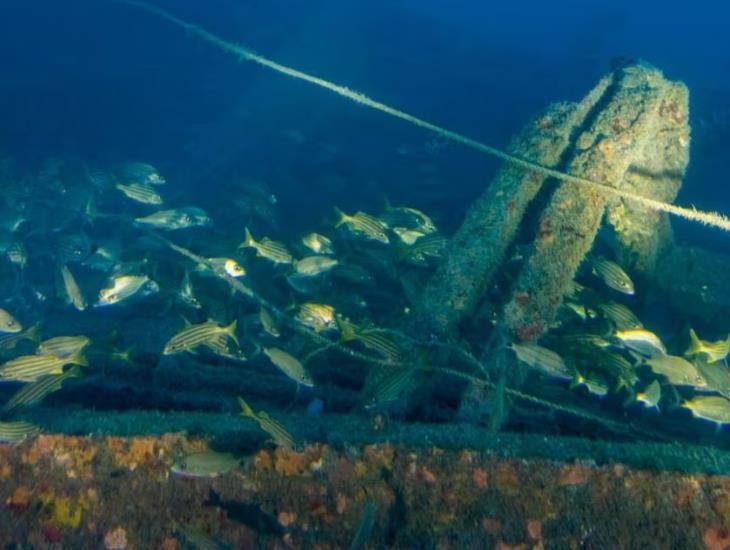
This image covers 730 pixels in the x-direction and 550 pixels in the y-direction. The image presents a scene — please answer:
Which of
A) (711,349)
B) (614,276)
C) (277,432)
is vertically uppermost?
→ (614,276)

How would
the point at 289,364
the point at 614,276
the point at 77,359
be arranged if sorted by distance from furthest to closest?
the point at 614,276, the point at 77,359, the point at 289,364

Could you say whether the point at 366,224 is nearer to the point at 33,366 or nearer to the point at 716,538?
the point at 33,366

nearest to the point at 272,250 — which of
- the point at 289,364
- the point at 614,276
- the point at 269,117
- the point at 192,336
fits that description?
the point at 192,336

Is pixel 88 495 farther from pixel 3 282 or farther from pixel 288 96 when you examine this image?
pixel 288 96

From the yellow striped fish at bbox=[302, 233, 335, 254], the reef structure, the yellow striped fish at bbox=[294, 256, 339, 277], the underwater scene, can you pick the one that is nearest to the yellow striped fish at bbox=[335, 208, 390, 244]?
the underwater scene

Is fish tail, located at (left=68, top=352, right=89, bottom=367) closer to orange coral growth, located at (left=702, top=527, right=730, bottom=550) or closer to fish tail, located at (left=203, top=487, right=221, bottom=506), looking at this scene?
fish tail, located at (left=203, top=487, right=221, bottom=506)

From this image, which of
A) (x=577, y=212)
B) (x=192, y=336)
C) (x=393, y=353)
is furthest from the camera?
(x=192, y=336)

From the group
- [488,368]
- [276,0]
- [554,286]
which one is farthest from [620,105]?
[276,0]
